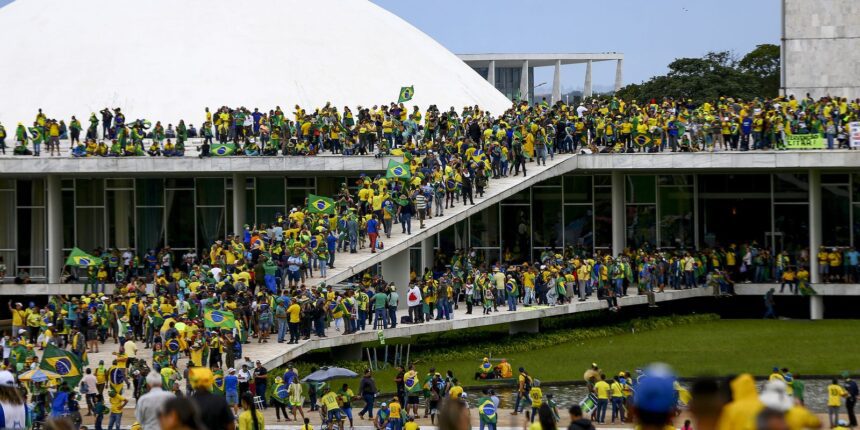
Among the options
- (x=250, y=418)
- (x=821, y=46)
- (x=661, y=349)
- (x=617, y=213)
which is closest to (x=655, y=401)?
(x=250, y=418)

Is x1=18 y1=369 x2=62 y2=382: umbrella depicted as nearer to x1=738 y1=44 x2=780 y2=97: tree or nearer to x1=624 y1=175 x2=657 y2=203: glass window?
x1=624 y1=175 x2=657 y2=203: glass window

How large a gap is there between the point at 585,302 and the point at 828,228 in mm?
9398

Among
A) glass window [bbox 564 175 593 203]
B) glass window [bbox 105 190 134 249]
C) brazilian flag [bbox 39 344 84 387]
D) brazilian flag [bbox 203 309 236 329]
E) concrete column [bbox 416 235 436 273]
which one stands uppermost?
glass window [bbox 564 175 593 203]

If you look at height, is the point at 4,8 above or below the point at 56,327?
above

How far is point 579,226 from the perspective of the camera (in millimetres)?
43812

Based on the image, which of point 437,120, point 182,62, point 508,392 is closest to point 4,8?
point 182,62

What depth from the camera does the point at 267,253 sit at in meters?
30.5

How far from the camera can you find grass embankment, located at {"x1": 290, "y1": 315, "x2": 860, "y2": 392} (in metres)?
30.1

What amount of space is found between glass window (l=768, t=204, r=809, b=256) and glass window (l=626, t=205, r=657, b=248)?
134 inches

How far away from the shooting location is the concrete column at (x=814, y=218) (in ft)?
131

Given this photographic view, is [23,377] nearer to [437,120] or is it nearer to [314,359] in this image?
[314,359]

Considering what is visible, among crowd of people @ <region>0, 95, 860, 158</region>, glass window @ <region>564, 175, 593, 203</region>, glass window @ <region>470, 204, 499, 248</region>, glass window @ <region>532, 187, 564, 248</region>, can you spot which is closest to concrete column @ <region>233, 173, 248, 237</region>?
crowd of people @ <region>0, 95, 860, 158</region>

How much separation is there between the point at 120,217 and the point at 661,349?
18219 millimetres

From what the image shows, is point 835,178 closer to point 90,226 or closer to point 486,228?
point 486,228
